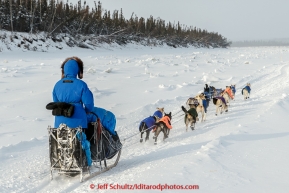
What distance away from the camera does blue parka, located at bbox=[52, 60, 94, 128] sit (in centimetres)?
339

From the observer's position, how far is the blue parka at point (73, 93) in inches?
133

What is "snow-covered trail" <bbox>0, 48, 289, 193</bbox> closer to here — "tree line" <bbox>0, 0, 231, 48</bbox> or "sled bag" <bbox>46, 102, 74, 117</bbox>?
"sled bag" <bbox>46, 102, 74, 117</bbox>

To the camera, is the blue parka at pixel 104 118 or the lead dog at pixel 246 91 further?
the lead dog at pixel 246 91

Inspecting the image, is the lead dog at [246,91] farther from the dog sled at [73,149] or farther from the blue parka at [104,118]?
the dog sled at [73,149]

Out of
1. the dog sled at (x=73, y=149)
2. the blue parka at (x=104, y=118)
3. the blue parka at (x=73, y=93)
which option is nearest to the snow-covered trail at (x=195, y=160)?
the dog sled at (x=73, y=149)

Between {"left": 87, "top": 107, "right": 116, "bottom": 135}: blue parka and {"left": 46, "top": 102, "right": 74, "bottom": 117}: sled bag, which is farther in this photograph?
{"left": 87, "top": 107, "right": 116, "bottom": 135}: blue parka

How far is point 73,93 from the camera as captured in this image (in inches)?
134

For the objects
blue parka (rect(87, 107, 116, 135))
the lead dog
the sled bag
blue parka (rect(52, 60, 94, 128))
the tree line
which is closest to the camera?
the sled bag

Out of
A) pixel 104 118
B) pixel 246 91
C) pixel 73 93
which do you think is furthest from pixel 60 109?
pixel 246 91

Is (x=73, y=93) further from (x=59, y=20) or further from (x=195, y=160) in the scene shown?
(x=59, y=20)

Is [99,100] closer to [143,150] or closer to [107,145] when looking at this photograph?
[143,150]

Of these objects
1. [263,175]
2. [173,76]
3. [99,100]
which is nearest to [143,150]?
[263,175]

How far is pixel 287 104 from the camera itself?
7.47 m

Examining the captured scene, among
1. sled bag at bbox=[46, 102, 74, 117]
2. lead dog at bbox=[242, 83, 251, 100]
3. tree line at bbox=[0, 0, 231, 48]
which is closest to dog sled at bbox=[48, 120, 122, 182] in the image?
sled bag at bbox=[46, 102, 74, 117]
